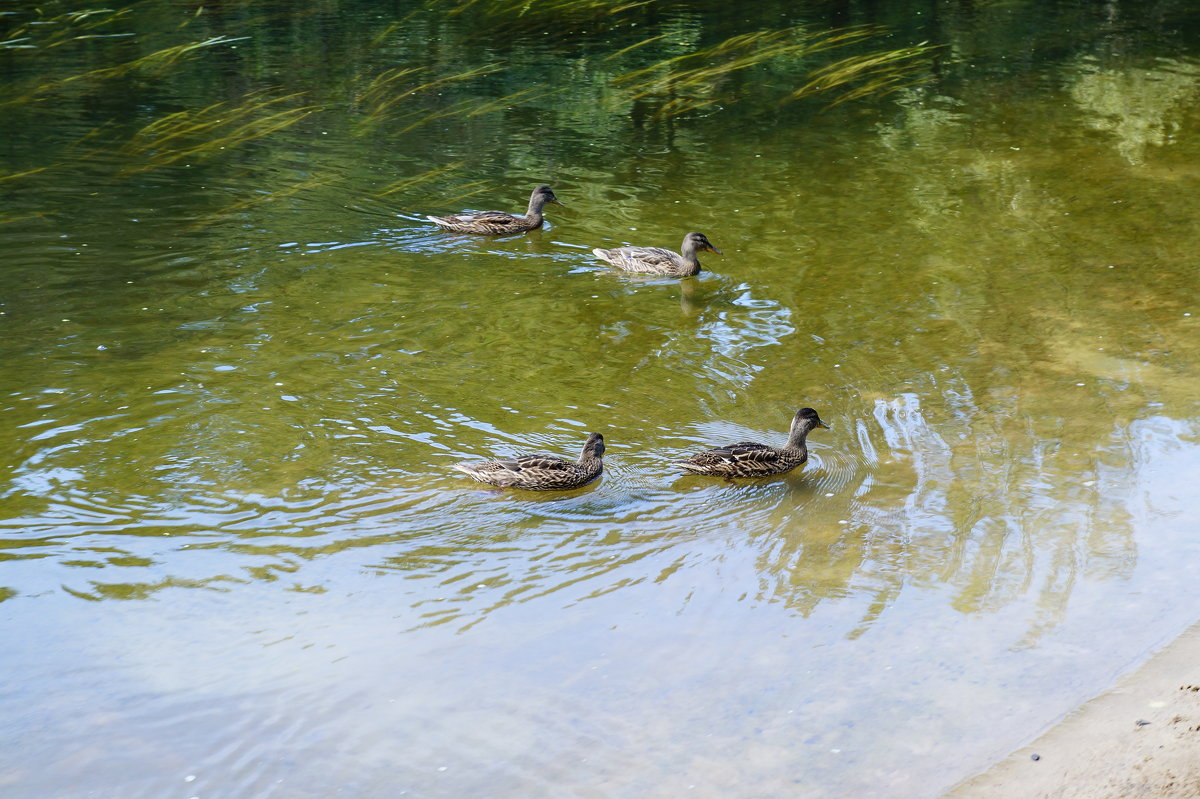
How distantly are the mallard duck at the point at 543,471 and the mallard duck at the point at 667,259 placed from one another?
4227mm

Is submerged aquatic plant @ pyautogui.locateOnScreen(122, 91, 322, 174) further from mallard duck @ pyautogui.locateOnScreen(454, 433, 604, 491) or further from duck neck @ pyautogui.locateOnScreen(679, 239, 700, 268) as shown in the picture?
mallard duck @ pyautogui.locateOnScreen(454, 433, 604, 491)

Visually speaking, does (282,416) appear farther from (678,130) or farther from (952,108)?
(952,108)

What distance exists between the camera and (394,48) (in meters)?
21.7

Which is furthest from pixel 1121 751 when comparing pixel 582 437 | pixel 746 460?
pixel 582 437

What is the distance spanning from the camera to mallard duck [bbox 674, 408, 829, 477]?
840cm

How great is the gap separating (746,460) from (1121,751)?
3376 millimetres

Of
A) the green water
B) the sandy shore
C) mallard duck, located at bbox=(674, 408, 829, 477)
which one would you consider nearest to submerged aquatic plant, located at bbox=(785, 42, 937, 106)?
the green water

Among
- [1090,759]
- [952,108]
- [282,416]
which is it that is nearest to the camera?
[1090,759]

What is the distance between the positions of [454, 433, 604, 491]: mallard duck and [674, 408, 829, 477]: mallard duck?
0.65 m

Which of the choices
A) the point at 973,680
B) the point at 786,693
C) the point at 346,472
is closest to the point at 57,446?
the point at 346,472

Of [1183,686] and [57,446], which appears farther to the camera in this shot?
[57,446]

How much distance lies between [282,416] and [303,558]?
2136mm

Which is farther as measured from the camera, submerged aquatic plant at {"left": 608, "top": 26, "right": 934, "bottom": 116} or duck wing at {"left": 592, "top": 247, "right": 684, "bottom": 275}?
submerged aquatic plant at {"left": 608, "top": 26, "right": 934, "bottom": 116}

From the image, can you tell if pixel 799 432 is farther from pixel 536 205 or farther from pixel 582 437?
pixel 536 205
